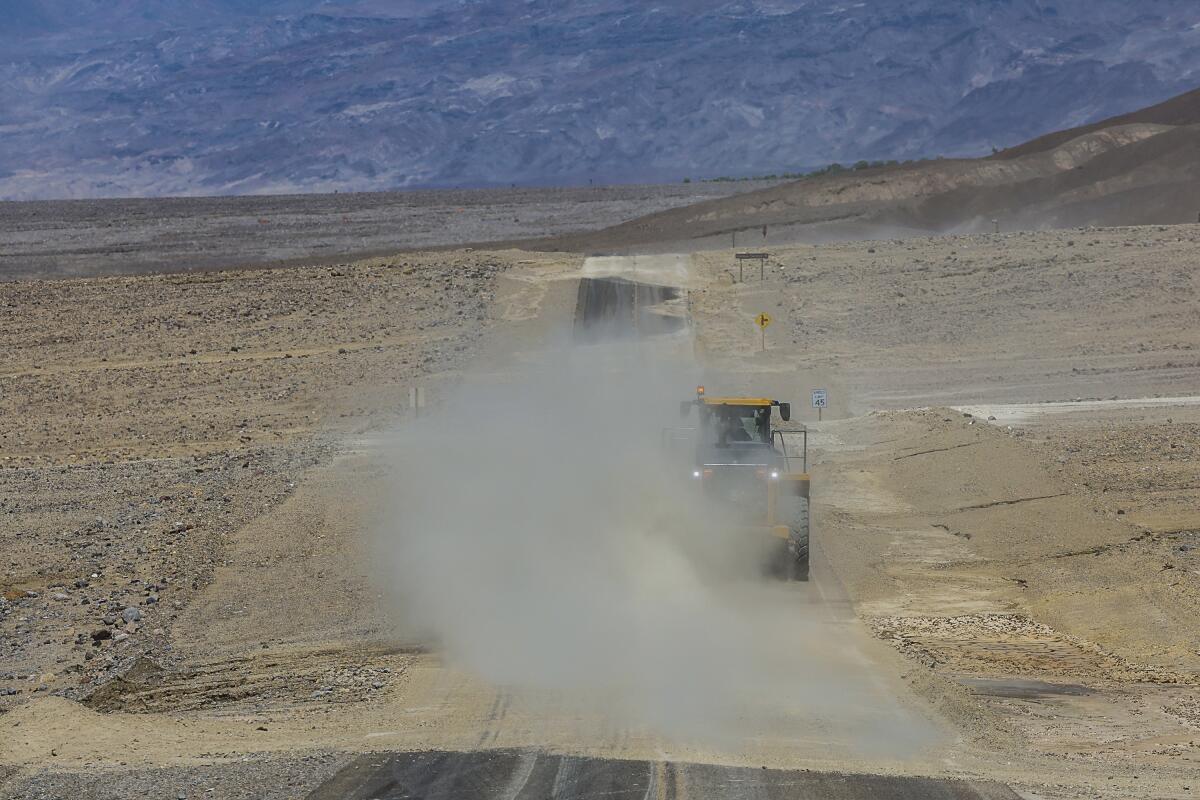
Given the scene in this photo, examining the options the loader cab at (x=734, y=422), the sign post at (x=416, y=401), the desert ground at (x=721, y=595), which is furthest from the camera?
the sign post at (x=416, y=401)

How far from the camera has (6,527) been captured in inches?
1029

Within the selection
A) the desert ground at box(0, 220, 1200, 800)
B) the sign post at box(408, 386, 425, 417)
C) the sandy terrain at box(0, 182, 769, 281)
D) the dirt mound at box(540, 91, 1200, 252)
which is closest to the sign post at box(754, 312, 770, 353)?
the desert ground at box(0, 220, 1200, 800)

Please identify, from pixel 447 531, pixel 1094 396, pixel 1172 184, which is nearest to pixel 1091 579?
pixel 447 531

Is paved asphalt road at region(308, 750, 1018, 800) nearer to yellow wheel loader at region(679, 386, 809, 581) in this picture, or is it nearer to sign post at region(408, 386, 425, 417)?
yellow wheel loader at region(679, 386, 809, 581)

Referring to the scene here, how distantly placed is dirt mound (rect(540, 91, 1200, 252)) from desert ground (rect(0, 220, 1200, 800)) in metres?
29.8

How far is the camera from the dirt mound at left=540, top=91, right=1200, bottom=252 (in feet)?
276

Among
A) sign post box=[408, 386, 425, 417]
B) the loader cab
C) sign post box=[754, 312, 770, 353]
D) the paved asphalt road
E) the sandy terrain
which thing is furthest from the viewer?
the sandy terrain

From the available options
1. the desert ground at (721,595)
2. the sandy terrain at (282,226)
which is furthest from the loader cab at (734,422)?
the sandy terrain at (282,226)

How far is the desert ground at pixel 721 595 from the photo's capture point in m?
15.2

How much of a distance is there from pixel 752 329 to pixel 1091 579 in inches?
1131

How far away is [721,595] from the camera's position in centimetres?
2127

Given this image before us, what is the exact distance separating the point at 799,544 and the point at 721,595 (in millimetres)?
1375

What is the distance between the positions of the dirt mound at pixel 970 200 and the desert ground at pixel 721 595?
2979 cm

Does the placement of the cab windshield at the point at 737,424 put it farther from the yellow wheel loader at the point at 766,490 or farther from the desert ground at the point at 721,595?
the desert ground at the point at 721,595
